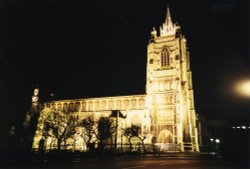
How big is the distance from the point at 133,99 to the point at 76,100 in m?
17.4

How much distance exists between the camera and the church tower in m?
55.0

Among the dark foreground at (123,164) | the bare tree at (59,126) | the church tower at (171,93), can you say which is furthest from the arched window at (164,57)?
the dark foreground at (123,164)

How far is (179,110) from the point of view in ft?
182

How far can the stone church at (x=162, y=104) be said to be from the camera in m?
55.2

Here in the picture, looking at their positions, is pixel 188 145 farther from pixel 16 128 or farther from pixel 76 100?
pixel 16 128

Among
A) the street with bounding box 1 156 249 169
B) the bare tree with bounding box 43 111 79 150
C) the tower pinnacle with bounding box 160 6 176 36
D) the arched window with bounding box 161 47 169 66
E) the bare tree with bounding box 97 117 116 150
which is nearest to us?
Answer: the street with bounding box 1 156 249 169

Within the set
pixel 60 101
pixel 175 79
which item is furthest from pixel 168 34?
pixel 60 101

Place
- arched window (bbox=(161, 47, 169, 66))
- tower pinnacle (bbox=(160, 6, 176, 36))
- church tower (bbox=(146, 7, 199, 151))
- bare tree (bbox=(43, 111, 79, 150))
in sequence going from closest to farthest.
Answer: bare tree (bbox=(43, 111, 79, 150)) → church tower (bbox=(146, 7, 199, 151)) → arched window (bbox=(161, 47, 169, 66)) → tower pinnacle (bbox=(160, 6, 176, 36))

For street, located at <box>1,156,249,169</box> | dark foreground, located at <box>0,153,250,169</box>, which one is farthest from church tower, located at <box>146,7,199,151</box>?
street, located at <box>1,156,249,169</box>

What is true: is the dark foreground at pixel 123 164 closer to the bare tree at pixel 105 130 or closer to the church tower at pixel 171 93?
the bare tree at pixel 105 130

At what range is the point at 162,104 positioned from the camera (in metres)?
59.3

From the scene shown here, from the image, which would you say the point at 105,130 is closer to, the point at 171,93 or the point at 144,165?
the point at 171,93

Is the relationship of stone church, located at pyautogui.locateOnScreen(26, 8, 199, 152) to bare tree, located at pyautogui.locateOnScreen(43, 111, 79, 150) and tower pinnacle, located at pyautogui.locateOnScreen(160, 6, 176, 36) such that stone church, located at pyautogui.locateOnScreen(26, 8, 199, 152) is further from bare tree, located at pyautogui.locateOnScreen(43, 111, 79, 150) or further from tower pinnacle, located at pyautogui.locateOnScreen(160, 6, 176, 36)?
bare tree, located at pyautogui.locateOnScreen(43, 111, 79, 150)

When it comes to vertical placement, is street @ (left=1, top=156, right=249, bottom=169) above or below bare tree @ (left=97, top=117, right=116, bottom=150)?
below
